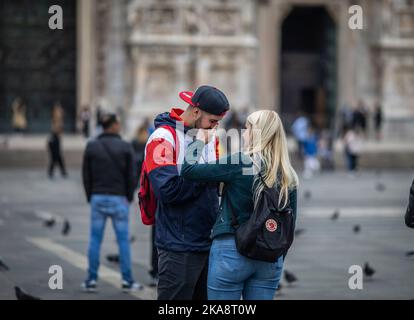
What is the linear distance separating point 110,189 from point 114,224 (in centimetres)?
36

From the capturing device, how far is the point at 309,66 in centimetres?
4003

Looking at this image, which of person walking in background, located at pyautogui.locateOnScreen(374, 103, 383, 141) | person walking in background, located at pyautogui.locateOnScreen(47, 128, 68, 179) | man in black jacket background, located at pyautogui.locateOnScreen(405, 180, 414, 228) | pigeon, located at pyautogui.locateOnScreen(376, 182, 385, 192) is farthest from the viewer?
person walking in background, located at pyautogui.locateOnScreen(374, 103, 383, 141)

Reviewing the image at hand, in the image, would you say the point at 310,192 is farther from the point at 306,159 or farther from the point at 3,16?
the point at 3,16

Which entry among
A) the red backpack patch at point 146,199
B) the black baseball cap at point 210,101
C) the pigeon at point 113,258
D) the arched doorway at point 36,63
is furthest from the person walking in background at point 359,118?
the black baseball cap at point 210,101

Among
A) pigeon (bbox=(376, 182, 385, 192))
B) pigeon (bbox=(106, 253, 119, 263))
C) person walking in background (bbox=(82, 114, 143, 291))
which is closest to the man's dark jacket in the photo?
person walking in background (bbox=(82, 114, 143, 291))

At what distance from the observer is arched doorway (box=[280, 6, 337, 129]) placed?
1518 inches

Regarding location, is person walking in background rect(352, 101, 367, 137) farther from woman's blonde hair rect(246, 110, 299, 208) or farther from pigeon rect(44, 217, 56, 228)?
woman's blonde hair rect(246, 110, 299, 208)

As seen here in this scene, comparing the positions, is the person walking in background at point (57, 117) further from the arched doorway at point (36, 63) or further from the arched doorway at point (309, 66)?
the arched doorway at point (309, 66)

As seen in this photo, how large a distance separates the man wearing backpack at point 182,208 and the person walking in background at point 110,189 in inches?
167

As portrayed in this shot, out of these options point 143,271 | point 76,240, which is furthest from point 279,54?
point 143,271

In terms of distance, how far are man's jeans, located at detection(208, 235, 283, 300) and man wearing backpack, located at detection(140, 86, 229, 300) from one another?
0.94 ft

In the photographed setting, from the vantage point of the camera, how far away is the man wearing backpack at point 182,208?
Answer: 704cm
